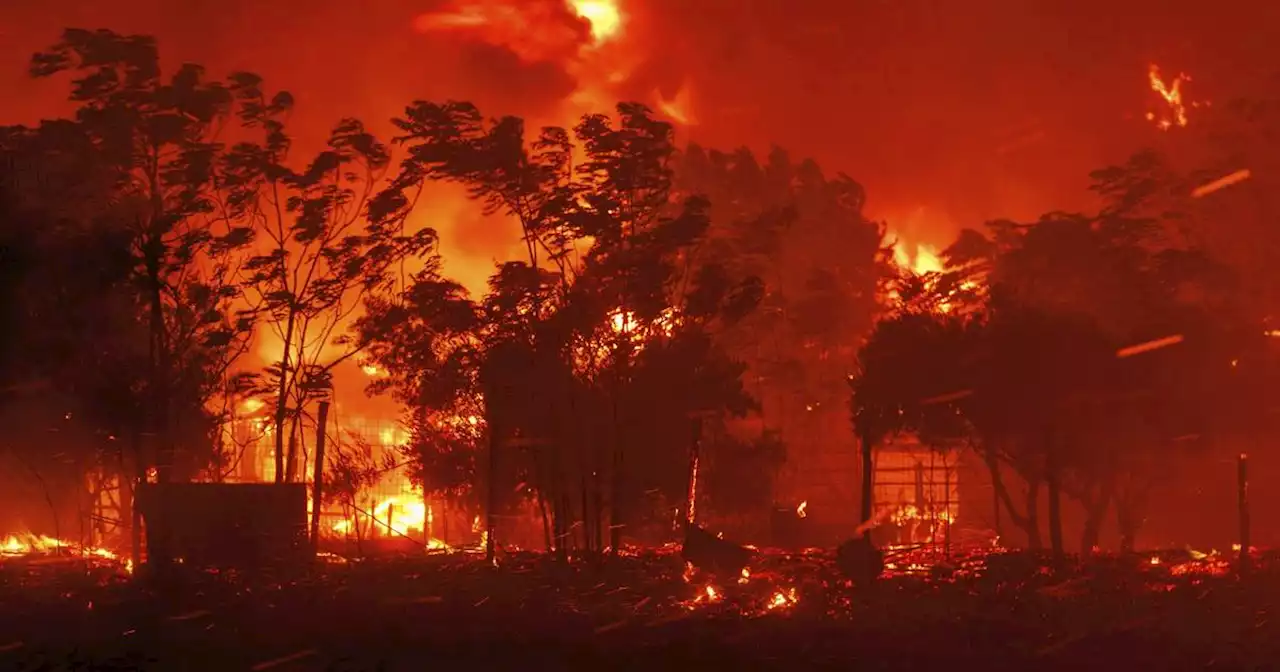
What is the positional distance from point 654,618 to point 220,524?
41.0 ft

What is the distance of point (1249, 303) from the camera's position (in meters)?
59.9

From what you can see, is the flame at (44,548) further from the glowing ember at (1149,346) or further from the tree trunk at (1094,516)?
the glowing ember at (1149,346)

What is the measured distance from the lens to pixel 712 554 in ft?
115

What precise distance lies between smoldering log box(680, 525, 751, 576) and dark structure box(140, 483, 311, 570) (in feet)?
33.0

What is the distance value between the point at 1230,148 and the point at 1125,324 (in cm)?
2785

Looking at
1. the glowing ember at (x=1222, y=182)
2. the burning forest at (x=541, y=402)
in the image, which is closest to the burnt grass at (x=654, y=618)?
the burning forest at (x=541, y=402)

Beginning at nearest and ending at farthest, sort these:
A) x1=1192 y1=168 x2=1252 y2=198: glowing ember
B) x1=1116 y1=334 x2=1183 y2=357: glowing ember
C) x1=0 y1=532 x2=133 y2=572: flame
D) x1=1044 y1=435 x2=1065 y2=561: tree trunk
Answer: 1. x1=1044 y1=435 x2=1065 y2=561: tree trunk
2. x1=1116 y1=334 x2=1183 y2=357: glowing ember
3. x1=0 y1=532 x2=133 y2=572: flame
4. x1=1192 y1=168 x2=1252 y2=198: glowing ember

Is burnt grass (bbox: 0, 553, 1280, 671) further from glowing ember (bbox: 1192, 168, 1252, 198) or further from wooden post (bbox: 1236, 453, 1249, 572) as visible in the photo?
glowing ember (bbox: 1192, 168, 1252, 198)

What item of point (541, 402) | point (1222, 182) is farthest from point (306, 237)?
point (1222, 182)

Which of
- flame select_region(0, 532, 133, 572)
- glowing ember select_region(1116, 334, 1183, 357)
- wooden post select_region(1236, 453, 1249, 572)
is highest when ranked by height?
glowing ember select_region(1116, 334, 1183, 357)

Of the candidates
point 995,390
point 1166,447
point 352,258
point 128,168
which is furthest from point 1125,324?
point 128,168

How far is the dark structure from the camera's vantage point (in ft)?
111

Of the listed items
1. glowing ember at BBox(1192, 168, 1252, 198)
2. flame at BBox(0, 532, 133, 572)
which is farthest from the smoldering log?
glowing ember at BBox(1192, 168, 1252, 198)

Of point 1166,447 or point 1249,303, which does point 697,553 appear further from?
point 1249,303
